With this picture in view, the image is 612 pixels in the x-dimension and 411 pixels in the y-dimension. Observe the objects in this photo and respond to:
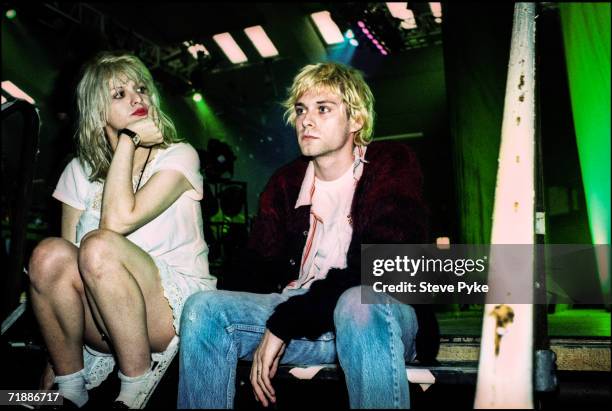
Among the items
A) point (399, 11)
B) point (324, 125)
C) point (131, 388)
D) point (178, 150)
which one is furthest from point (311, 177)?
point (399, 11)

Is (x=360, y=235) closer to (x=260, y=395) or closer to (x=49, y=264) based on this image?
(x=260, y=395)

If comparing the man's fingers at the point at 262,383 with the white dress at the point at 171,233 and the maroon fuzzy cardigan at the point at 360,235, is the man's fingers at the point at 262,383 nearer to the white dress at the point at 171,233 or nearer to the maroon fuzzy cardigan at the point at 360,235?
the maroon fuzzy cardigan at the point at 360,235

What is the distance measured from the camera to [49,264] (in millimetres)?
1526

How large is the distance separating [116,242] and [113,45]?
7.49 m

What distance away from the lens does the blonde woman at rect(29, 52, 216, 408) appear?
1417mm

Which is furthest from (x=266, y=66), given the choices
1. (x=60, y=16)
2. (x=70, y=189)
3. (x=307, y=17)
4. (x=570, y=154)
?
(x=70, y=189)

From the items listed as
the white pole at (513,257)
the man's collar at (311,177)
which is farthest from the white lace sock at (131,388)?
the white pole at (513,257)

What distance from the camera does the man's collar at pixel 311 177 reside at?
67.0 inches

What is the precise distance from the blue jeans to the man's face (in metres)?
0.57

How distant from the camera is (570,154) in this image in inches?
267

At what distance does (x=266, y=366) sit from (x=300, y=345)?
20 centimetres

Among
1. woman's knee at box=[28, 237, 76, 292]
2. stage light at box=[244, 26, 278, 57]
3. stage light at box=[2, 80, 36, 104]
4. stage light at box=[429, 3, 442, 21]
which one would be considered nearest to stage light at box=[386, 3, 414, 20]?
stage light at box=[429, 3, 442, 21]

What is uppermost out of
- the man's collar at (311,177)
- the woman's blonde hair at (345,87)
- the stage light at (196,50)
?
the stage light at (196,50)

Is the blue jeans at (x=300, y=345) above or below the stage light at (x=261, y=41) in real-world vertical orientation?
below
